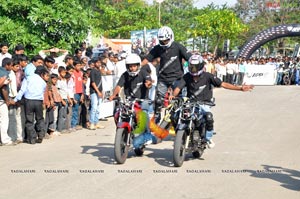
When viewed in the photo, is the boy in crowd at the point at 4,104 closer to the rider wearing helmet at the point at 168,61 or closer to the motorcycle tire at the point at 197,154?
the rider wearing helmet at the point at 168,61

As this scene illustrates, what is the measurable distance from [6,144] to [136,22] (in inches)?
1444

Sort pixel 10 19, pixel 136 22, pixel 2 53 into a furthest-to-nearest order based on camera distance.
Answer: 1. pixel 136 22
2. pixel 10 19
3. pixel 2 53

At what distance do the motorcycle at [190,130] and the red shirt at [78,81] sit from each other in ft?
16.9

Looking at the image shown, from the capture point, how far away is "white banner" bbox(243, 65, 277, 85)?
3684 cm

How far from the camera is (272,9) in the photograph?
202 feet

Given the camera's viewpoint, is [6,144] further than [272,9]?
No

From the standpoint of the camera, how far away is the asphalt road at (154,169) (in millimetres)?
7926

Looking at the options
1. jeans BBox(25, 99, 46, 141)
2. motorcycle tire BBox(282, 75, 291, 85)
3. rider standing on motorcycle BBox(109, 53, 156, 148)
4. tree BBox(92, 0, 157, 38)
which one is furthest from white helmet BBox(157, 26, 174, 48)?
tree BBox(92, 0, 157, 38)

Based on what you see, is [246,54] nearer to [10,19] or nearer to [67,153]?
[10,19]

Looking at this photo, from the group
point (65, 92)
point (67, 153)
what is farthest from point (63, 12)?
point (67, 153)

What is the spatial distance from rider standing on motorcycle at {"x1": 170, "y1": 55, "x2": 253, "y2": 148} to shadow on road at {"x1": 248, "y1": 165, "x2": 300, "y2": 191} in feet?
3.80

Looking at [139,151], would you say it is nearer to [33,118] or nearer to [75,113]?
[33,118]

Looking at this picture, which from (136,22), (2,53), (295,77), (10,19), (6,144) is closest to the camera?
(6,144)

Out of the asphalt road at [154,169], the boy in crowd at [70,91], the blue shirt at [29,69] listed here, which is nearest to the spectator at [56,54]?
the boy in crowd at [70,91]
